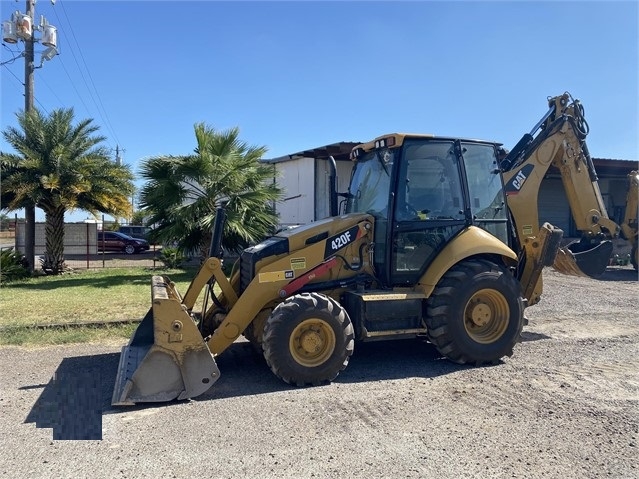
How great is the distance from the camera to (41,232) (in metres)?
21.7

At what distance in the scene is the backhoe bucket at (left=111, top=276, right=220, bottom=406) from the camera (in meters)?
5.09

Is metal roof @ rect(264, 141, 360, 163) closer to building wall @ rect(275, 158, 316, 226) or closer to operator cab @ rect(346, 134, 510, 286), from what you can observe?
building wall @ rect(275, 158, 316, 226)

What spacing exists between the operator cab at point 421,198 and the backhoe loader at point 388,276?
0.04 feet

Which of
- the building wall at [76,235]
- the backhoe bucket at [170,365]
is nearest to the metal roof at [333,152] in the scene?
the building wall at [76,235]

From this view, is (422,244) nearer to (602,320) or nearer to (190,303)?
(190,303)

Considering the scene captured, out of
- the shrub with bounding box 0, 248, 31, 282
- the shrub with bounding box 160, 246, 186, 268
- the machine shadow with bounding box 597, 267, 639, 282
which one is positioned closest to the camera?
the shrub with bounding box 0, 248, 31, 282

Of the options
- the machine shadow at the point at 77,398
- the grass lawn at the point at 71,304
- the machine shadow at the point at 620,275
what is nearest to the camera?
the machine shadow at the point at 77,398

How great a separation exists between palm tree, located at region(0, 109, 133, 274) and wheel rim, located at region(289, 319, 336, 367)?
11820 millimetres

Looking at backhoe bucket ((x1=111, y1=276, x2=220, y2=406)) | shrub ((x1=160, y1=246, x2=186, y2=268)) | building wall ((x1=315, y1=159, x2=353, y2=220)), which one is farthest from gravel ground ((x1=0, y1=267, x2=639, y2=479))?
building wall ((x1=315, y1=159, x2=353, y2=220))

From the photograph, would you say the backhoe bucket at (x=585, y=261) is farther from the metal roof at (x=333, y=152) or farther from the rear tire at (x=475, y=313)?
the metal roof at (x=333, y=152)

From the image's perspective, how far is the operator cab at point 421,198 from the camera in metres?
6.43

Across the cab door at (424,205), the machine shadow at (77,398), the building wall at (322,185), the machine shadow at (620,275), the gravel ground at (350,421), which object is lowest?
the machine shadow at (77,398)

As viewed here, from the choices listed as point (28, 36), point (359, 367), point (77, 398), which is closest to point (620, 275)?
point (359, 367)

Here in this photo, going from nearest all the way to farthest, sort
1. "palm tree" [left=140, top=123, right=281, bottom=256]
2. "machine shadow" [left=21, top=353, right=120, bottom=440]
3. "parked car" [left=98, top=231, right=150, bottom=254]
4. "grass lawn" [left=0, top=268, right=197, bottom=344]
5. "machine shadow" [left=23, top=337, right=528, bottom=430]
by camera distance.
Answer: "machine shadow" [left=21, top=353, right=120, bottom=440]
"machine shadow" [left=23, top=337, right=528, bottom=430]
"grass lawn" [left=0, top=268, right=197, bottom=344]
"palm tree" [left=140, top=123, right=281, bottom=256]
"parked car" [left=98, top=231, right=150, bottom=254]
